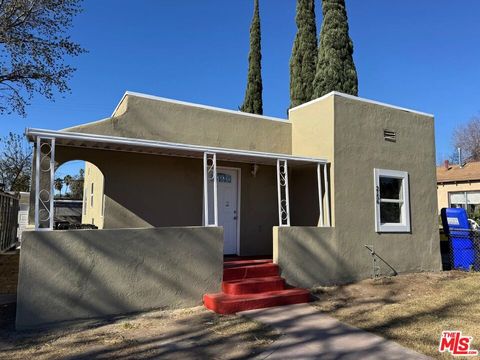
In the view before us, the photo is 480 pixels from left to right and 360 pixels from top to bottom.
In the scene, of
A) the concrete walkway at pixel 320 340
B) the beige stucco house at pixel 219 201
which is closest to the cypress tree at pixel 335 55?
the beige stucco house at pixel 219 201

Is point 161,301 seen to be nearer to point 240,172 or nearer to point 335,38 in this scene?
point 240,172

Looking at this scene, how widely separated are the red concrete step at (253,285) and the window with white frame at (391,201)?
3.45 meters

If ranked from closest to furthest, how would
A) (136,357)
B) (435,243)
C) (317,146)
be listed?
(136,357), (317,146), (435,243)

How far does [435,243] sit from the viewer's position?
10.8m

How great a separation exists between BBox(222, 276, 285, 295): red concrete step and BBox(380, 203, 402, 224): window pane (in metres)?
3.66

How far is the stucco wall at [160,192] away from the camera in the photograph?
8156mm

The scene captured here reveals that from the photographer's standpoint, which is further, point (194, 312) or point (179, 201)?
point (179, 201)

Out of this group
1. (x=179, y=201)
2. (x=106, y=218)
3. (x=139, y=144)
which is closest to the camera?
(x=139, y=144)

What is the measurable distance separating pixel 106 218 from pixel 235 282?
294cm

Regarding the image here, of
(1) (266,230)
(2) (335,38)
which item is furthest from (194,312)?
Answer: (2) (335,38)

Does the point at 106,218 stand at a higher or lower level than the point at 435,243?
higher

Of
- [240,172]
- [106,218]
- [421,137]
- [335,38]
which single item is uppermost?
[335,38]

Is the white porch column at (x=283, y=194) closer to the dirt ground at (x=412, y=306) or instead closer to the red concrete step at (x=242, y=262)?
the red concrete step at (x=242, y=262)
